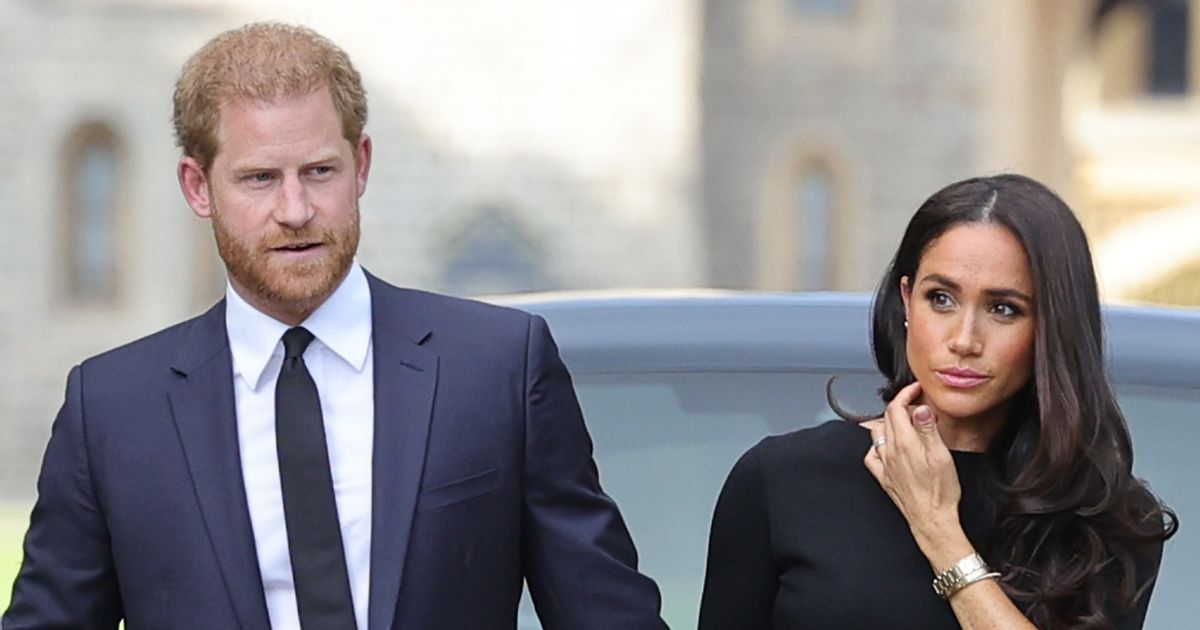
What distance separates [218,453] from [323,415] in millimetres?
126

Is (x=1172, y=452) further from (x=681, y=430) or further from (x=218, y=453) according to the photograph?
(x=218, y=453)

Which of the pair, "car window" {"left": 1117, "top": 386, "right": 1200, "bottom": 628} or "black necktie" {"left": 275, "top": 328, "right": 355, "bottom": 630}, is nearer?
"black necktie" {"left": 275, "top": 328, "right": 355, "bottom": 630}

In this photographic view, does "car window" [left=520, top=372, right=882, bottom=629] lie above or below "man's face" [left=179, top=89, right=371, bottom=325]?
below

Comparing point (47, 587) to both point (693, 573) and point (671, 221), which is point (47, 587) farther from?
point (671, 221)

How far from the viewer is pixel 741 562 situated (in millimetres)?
3238

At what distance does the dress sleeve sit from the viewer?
3.23 meters

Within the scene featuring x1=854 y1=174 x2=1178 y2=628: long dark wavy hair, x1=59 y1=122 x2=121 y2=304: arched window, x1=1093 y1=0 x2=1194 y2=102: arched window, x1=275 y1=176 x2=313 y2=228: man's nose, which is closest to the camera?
x1=275 y1=176 x2=313 y2=228: man's nose

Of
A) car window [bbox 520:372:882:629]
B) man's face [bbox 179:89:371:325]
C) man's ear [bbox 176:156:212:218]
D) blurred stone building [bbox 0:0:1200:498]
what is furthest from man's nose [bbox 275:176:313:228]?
blurred stone building [bbox 0:0:1200:498]

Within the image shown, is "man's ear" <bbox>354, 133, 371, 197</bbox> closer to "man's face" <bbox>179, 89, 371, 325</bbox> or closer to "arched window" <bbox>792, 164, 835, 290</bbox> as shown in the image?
"man's face" <bbox>179, 89, 371, 325</bbox>

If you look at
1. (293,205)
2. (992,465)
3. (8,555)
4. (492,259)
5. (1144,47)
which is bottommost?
(1144,47)

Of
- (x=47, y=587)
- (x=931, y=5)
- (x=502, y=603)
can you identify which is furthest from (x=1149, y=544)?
(x=931, y=5)

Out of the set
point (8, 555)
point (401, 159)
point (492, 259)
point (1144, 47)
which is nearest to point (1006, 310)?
point (8, 555)

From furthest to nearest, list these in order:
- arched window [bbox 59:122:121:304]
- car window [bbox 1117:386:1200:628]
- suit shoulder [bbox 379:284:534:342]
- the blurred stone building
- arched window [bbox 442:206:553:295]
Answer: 1. arched window [bbox 442:206:553:295]
2. arched window [bbox 59:122:121:304]
3. the blurred stone building
4. car window [bbox 1117:386:1200:628]
5. suit shoulder [bbox 379:284:534:342]

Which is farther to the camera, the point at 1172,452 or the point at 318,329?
the point at 1172,452
